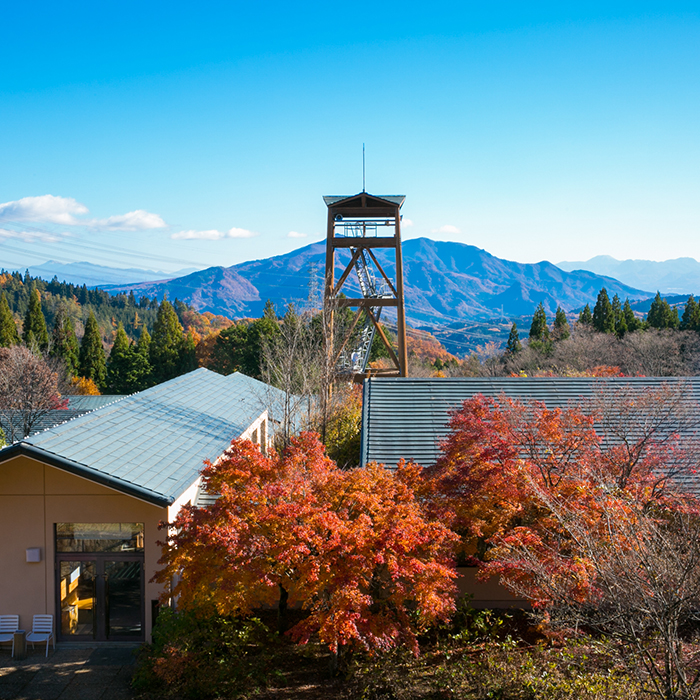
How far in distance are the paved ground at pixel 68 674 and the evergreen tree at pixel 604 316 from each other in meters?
44.3

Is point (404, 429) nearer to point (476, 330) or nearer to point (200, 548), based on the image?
point (200, 548)

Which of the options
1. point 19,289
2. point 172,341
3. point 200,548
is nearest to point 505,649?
point 200,548

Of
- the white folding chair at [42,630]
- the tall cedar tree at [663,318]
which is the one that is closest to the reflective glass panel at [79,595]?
the white folding chair at [42,630]

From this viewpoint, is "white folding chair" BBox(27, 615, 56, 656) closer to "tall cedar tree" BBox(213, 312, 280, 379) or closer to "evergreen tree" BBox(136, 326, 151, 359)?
"tall cedar tree" BBox(213, 312, 280, 379)

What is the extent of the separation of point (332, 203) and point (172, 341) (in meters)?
31.9

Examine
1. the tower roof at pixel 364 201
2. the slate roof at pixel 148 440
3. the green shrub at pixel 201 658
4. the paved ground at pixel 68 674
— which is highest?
the tower roof at pixel 364 201

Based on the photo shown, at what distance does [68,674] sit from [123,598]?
1.74m

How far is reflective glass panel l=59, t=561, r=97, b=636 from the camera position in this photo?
41.2 ft

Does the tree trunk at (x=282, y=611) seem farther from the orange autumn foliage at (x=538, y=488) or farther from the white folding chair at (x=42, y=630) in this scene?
the white folding chair at (x=42, y=630)

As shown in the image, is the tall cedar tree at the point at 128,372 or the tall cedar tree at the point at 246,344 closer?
the tall cedar tree at the point at 246,344

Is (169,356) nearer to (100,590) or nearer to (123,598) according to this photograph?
(100,590)

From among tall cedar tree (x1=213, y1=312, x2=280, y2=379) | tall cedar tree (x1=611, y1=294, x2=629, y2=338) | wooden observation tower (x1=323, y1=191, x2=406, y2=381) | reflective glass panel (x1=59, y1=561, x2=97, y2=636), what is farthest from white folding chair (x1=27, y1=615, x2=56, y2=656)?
tall cedar tree (x1=611, y1=294, x2=629, y2=338)

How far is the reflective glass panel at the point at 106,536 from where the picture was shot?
12484mm

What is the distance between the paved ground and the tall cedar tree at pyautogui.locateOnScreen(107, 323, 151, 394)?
38053 mm
